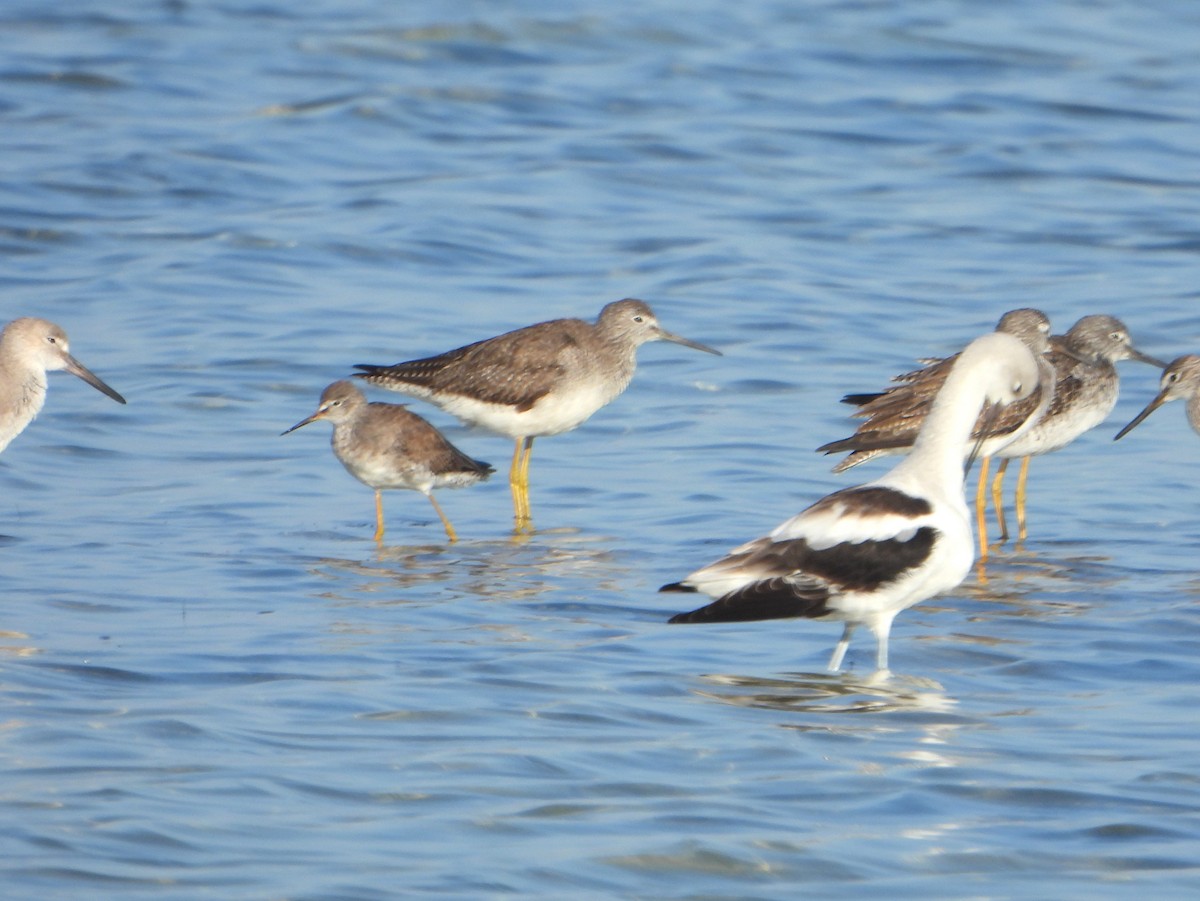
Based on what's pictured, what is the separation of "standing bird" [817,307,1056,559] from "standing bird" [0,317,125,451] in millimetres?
4054

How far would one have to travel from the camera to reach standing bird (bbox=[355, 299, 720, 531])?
1163cm

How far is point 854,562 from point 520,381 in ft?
14.3

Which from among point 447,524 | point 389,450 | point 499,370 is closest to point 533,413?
point 499,370

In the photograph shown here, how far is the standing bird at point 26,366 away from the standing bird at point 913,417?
4.05 m

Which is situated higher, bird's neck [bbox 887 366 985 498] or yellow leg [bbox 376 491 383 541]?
bird's neck [bbox 887 366 985 498]

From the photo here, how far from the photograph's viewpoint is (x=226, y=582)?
9.09 m

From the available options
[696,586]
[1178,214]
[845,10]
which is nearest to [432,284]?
[1178,214]

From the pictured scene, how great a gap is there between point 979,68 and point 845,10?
3134mm

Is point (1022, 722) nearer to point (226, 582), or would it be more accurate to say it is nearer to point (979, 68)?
point (226, 582)

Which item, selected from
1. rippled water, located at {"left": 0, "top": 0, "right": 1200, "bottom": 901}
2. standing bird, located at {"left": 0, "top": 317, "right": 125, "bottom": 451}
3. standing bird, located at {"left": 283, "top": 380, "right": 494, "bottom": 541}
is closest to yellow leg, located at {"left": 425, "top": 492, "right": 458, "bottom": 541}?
standing bird, located at {"left": 283, "top": 380, "right": 494, "bottom": 541}

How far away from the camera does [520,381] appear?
11641 millimetres

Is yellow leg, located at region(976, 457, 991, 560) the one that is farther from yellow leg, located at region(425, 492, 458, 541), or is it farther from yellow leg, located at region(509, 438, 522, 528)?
yellow leg, located at region(425, 492, 458, 541)

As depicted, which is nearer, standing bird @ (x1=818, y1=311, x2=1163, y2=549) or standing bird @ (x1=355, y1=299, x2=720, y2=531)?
standing bird @ (x1=818, y1=311, x2=1163, y2=549)

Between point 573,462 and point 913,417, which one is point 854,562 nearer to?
point 913,417
